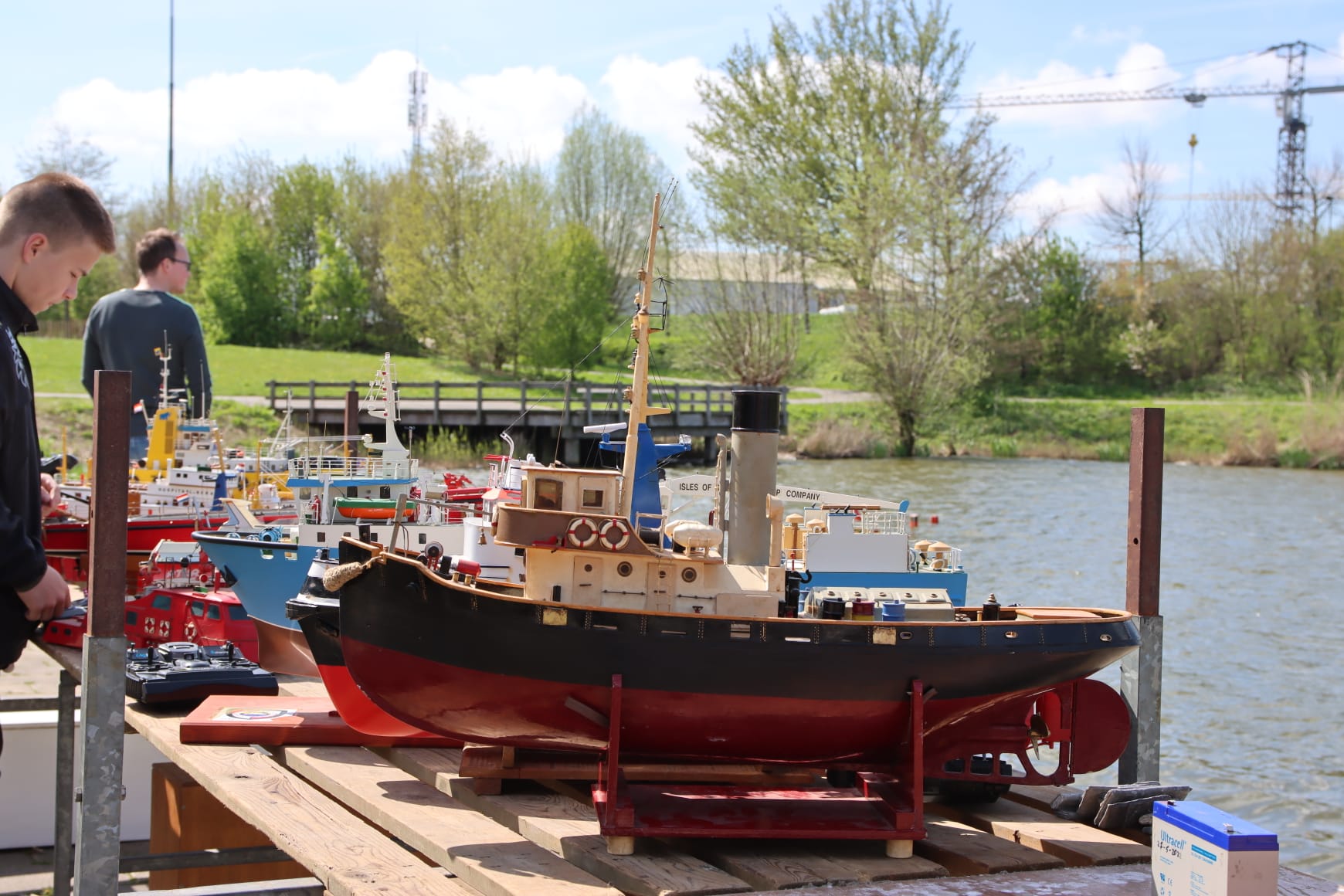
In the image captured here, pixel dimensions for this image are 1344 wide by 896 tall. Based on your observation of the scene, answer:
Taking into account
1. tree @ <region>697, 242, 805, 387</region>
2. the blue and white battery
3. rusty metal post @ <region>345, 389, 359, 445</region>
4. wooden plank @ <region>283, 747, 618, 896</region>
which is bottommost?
wooden plank @ <region>283, 747, 618, 896</region>

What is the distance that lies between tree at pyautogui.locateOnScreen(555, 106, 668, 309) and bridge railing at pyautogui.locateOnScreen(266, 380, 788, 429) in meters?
21.9

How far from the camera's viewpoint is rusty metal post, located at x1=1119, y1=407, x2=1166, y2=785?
8.76m

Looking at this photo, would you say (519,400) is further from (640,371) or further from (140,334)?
(640,371)

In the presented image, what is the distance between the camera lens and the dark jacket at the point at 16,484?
16.2ft

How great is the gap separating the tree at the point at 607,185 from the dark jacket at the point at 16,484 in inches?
2683

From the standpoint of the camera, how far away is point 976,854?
7.15 m

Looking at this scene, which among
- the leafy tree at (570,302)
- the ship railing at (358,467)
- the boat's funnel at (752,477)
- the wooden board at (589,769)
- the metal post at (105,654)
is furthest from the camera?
the leafy tree at (570,302)

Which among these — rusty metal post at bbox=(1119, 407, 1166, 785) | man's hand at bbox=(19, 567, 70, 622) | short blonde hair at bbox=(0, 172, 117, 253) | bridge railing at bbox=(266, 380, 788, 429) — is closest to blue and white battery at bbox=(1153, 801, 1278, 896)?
rusty metal post at bbox=(1119, 407, 1166, 785)

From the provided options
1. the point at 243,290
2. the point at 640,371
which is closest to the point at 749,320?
the point at 243,290

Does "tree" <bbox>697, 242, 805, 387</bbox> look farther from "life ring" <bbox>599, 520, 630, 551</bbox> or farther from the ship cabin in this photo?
"life ring" <bbox>599, 520, 630, 551</bbox>

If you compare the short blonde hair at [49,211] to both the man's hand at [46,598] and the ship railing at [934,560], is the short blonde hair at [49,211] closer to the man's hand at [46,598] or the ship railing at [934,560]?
the man's hand at [46,598]

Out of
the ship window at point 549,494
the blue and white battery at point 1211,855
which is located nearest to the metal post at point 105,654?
the ship window at point 549,494

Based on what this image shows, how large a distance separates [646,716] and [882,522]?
12844mm

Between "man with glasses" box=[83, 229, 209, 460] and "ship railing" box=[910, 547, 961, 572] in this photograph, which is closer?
"man with glasses" box=[83, 229, 209, 460]
